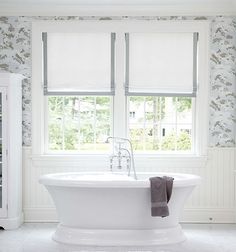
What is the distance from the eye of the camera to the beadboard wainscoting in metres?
6.05

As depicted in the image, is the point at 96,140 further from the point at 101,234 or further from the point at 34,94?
the point at 101,234

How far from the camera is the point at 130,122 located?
618 centimetres

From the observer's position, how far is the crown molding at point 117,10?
19.6 ft

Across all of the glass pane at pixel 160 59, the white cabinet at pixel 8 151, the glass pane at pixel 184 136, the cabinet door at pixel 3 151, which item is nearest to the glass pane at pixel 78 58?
the glass pane at pixel 160 59

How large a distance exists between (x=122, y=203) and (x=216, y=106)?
1.95 m

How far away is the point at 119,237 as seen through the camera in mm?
4949

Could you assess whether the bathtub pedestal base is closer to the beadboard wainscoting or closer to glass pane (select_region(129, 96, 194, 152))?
the beadboard wainscoting

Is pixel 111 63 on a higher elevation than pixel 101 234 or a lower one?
higher

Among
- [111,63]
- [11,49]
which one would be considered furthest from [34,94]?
[111,63]

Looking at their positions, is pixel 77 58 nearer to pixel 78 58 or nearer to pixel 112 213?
pixel 78 58

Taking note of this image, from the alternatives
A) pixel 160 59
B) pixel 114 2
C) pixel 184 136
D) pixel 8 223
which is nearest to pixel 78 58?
pixel 114 2

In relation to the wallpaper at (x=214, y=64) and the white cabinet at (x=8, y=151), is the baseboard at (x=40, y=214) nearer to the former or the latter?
the white cabinet at (x=8, y=151)

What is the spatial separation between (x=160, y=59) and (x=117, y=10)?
82cm

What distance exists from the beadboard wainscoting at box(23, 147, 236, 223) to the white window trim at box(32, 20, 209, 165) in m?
0.11
